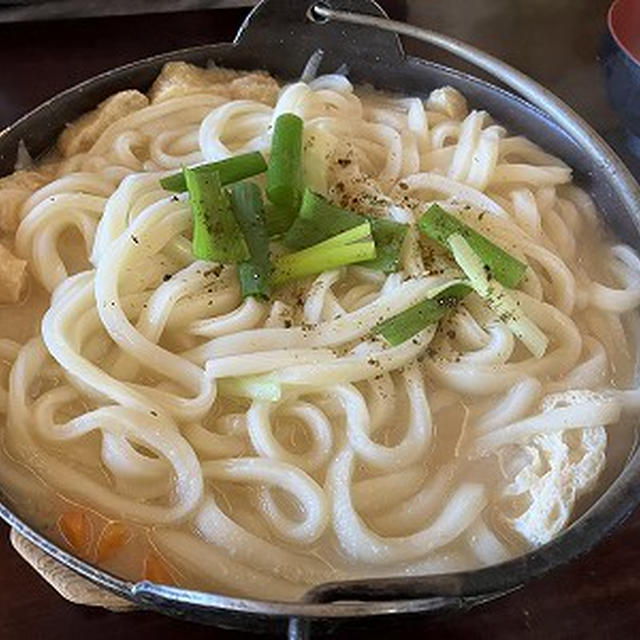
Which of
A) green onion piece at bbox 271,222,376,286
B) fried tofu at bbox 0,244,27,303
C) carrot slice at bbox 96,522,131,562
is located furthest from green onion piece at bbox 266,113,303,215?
carrot slice at bbox 96,522,131,562

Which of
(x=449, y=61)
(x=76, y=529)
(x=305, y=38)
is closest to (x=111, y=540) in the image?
(x=76, y=529)

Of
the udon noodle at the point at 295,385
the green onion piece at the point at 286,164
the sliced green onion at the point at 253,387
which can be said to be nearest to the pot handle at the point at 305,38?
the udon noodle at the point at 295,385

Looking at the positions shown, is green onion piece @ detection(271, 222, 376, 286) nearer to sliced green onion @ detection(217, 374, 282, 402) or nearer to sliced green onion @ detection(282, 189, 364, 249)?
sliced green onion @ detection(282, 189, 364, 249)

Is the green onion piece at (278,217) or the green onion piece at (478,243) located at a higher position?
the green onion piece at (278,217)

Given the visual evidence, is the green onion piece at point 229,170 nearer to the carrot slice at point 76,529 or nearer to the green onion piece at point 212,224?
the green onion piece at point 212,224

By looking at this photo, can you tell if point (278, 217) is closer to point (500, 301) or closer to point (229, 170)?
point (229, 170)

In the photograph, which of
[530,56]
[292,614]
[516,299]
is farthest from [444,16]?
[292,614]
